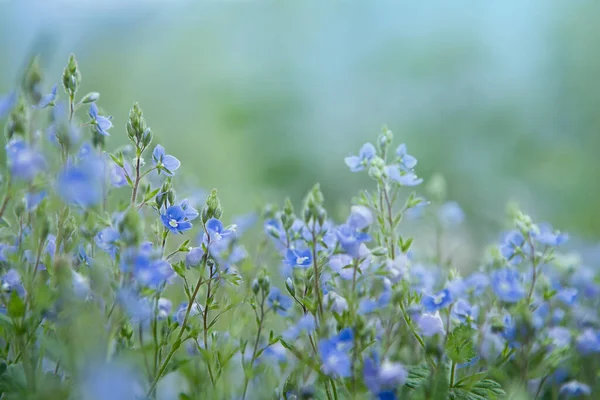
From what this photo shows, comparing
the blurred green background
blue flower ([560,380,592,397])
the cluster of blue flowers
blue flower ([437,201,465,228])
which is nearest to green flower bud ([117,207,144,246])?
the cluster of blue flowers

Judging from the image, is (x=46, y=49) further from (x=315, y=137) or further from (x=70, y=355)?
(x=315, y=137)

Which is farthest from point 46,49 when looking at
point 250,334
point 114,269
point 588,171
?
point 588,171

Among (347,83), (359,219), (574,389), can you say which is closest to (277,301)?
(359,219)

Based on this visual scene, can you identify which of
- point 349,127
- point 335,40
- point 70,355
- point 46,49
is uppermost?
point 335,40

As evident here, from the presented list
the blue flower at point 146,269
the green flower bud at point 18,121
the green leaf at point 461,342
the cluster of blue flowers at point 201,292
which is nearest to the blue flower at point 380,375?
the cluster of blue flowers at point 201,292

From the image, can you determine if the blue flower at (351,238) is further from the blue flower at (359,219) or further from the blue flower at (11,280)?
the blue flower at (11,280)

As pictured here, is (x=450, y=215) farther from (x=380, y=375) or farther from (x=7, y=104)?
(x=7, y=104)

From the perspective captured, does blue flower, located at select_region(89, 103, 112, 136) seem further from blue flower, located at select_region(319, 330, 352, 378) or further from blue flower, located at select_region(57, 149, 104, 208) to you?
blue flower, located at select_region(319, 330, 352, 378)
